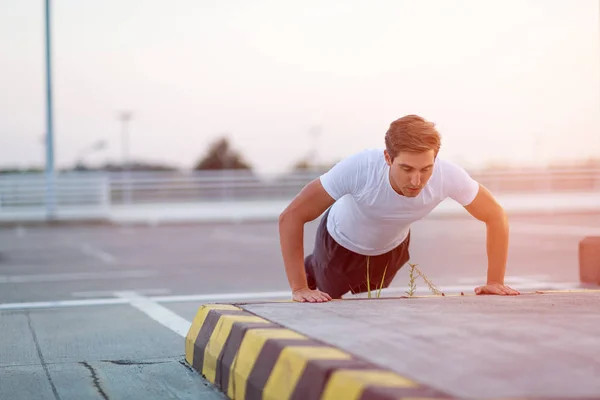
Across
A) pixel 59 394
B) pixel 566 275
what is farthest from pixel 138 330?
pixel 566 275

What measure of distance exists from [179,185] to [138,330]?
1000 inches

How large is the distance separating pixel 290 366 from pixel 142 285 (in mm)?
6968

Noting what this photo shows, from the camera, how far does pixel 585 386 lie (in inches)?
118

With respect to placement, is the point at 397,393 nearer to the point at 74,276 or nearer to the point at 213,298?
the point at 213,298

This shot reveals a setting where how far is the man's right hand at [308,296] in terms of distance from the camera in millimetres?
5137

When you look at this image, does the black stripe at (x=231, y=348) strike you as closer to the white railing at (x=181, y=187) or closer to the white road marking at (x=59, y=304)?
the white road marking at (x=59, y=304)

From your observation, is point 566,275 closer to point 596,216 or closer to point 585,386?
point 585,386

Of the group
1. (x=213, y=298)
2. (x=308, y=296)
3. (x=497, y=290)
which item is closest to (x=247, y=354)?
A: (x=308, y=296)

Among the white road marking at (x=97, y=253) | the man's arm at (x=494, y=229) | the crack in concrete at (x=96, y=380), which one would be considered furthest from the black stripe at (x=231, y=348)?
the white road marking at (x=97, y=253)

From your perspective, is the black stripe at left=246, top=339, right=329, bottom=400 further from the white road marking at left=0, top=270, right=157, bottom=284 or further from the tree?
the tree

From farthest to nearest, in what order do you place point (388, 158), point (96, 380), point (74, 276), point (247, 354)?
point (74, 276), point (388, 158), point (96, 380), point (247, 354)

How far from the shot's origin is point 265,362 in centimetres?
370

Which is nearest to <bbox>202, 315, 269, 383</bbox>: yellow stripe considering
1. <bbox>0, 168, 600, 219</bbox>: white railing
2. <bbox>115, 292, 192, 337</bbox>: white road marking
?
<bbox>115, 292, 192, 337</bbox>: white road marking

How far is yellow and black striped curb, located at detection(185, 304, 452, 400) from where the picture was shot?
118 inches
